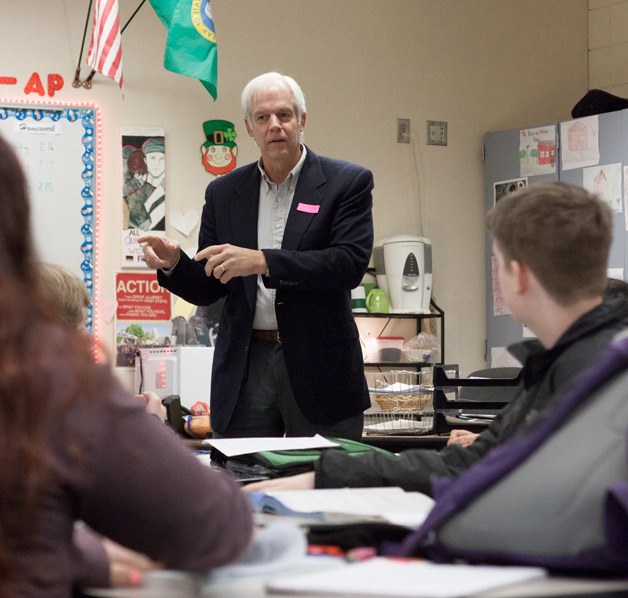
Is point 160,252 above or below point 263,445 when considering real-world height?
above

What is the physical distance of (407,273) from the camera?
17.7ft

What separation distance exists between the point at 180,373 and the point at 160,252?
81.7 inches

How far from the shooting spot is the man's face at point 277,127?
2822mm

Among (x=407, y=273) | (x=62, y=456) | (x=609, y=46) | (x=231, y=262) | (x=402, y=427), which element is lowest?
(x=402, y=427)

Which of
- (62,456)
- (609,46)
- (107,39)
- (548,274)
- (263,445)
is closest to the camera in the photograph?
(62,456)

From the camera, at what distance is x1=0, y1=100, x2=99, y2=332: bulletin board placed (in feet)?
16.3

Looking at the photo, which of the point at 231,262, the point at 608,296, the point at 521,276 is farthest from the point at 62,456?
the point at 608,296

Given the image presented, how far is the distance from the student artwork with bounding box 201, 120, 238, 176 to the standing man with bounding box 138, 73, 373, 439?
7.69 feet

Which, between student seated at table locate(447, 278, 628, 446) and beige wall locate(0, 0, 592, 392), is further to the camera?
beige wall locate(0, 0, 592, 392)

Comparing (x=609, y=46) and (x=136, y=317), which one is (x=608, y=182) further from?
(x=136, y=317)

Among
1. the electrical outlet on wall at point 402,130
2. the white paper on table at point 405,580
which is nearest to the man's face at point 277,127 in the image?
the white paper on table at point 405,580

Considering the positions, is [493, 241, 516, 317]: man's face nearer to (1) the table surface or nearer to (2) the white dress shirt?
(1) the table surface

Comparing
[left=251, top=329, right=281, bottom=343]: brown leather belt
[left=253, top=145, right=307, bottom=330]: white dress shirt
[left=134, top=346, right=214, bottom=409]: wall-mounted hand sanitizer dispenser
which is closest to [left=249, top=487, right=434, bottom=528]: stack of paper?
[left=251, top=329, right=281, bottom=343]: brown leather belt

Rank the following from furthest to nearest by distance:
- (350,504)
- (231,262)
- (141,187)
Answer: (141,187) → (231,262) → (350,504)
